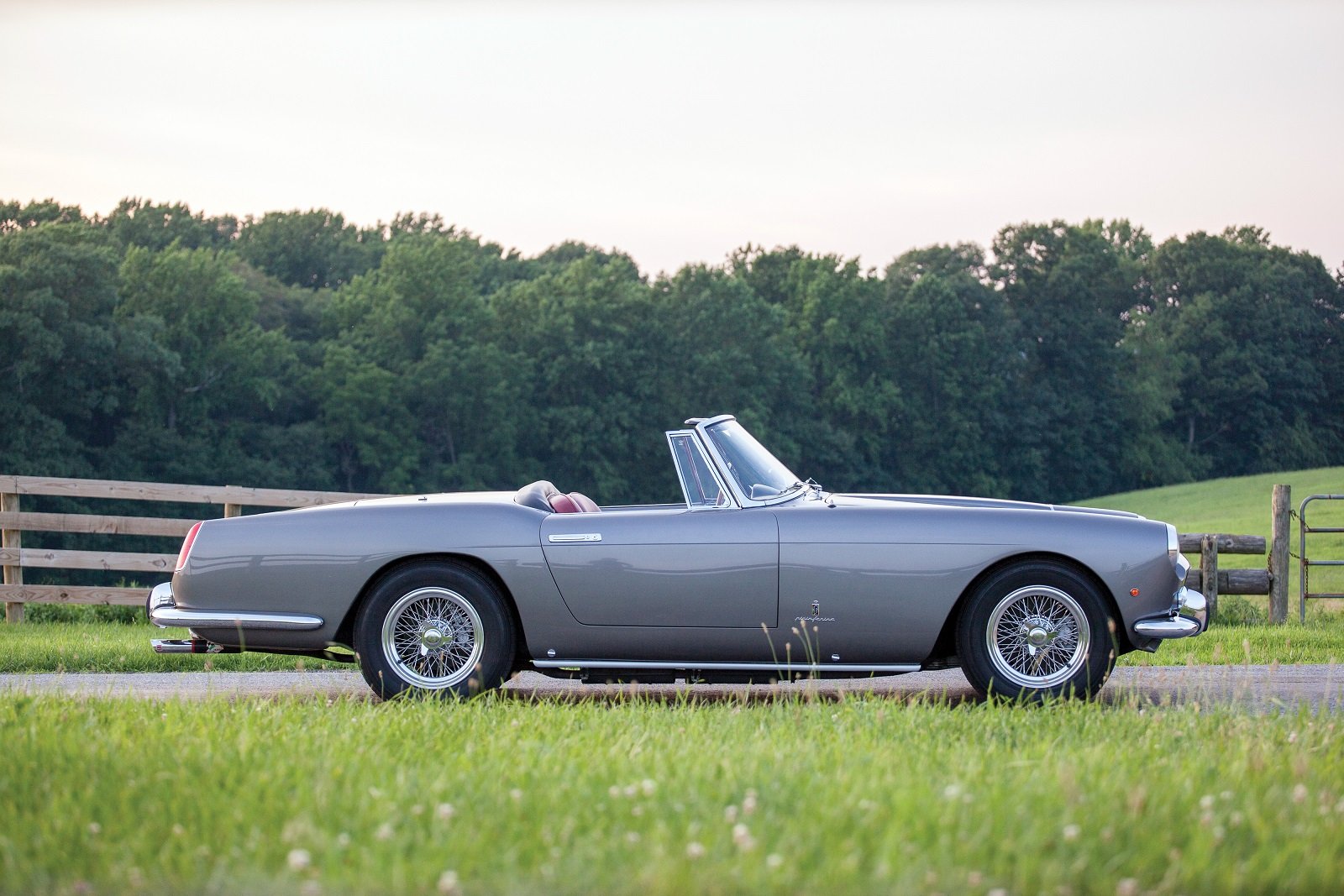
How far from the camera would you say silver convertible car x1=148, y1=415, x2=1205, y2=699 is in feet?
20.3

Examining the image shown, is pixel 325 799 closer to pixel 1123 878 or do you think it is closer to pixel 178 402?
pixel 1123 878

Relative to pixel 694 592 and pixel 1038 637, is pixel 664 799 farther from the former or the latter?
pixel 1038 637

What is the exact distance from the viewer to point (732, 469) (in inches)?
260

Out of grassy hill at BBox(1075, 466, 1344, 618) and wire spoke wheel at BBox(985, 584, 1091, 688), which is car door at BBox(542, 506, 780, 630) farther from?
grassy hill at BBox(1075, 466, 1344, 618)

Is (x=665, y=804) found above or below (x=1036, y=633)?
below

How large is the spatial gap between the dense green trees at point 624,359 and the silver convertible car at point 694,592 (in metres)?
38.0

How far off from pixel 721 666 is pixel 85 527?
7.81 metres

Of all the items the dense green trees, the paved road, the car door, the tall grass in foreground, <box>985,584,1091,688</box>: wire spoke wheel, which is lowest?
the paved road

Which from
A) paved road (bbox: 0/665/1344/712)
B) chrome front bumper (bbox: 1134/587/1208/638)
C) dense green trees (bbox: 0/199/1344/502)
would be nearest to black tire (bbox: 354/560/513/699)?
paved road (bbox: 0/665/1344/712)

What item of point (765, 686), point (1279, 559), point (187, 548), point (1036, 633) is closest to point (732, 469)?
point (1036, 633)

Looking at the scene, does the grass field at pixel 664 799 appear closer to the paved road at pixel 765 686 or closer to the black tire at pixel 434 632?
the black tire at pixel 434 632

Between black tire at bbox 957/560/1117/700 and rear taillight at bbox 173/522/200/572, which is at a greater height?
rear taillight at bbox 173/522/200/572

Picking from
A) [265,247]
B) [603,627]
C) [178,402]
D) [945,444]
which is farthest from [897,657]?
[265,247]

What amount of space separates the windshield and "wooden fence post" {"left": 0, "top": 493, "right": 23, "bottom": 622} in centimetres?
761
